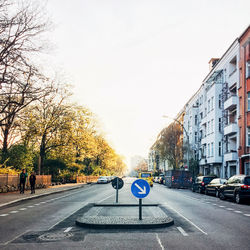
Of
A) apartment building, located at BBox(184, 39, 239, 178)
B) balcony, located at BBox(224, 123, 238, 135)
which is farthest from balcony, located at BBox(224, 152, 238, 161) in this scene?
balcony, located at BBox(224, 123, 238, 135)

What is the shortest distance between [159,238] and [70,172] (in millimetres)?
51944

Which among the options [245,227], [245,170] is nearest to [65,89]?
[245,170]

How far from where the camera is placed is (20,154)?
37750 millimetres

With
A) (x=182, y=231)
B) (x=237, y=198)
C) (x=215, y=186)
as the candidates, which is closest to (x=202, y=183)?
(x=215, y=186)

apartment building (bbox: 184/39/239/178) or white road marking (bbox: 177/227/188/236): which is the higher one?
apartment building (bbox: 184/39/239/178)

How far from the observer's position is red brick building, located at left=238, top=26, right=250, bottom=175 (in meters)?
36.7

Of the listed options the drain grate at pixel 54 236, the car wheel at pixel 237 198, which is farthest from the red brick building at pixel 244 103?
the drain grate at pixel 54 236

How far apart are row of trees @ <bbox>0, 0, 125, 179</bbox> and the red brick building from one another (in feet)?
59.0

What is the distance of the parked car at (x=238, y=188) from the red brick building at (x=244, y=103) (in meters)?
12.5

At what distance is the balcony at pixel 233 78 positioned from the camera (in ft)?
133

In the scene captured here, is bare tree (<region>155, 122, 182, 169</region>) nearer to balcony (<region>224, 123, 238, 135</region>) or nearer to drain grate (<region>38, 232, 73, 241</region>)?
balcony (<region>224, 123, 238, 135</region>)

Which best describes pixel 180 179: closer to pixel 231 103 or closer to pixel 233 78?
pixel 231 103

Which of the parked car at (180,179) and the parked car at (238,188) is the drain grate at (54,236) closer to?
the parked car at (238,188)

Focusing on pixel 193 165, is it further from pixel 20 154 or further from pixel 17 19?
pixel 17 19
